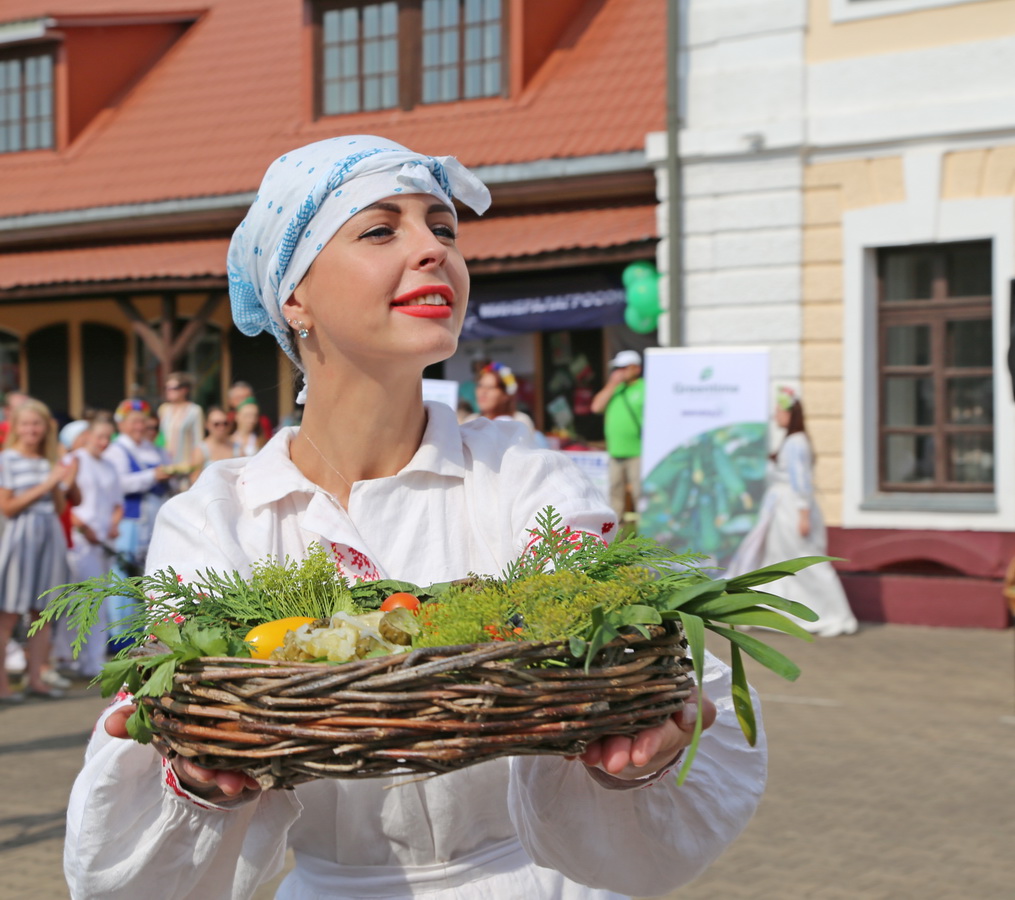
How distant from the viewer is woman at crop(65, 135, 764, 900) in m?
2.00

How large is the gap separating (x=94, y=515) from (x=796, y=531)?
5.41m

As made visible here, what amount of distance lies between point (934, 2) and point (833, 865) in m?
9.15

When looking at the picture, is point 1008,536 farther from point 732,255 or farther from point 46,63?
point 46,63

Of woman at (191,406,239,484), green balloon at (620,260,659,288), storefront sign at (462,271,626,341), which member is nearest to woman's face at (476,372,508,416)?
woman at (191,406,239,484)

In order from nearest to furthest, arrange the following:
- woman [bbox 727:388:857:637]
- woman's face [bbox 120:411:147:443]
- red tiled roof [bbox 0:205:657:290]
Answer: woman's face [bbox 120:411:147:443]
woman [bbox 727:388:857:637]
red tiled roof [bbox 0:205:657:290]

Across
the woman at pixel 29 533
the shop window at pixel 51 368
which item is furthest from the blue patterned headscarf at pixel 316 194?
the shop window at pixel 51 368

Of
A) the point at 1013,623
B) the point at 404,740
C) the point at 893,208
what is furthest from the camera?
the point at 893,208

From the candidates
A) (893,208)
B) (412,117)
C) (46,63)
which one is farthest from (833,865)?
(46,63)

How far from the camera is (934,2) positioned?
12.5 meters

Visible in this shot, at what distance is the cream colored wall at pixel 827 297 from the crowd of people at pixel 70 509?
5.01 meters

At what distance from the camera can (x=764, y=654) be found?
5.63 ft

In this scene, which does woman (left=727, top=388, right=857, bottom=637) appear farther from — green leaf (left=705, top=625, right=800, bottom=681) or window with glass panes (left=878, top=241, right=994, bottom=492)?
green leaf (left=705, top=625, right=800, bottom=681)

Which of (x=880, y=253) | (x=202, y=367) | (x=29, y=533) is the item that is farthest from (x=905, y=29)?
(x=202, y=367)

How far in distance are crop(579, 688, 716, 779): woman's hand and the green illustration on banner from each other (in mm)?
9737
